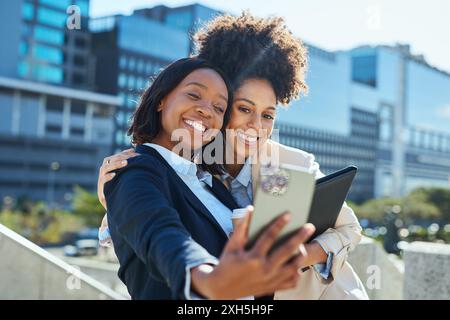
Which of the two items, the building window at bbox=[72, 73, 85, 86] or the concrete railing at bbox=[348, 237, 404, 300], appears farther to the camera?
the building window at bbox=[72, 73, 85, 86]

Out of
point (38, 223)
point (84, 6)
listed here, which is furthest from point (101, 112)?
point (38, 223)

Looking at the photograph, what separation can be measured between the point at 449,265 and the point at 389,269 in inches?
56.3

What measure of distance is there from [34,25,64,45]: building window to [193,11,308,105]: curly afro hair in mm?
61554

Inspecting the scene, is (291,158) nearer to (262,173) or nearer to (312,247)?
(312,247)

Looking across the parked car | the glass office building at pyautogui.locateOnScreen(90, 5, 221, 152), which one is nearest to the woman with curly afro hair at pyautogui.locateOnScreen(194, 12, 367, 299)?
the parked car

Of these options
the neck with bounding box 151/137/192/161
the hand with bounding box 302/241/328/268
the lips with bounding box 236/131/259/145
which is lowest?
the hand with bounding box 302/241/328/268

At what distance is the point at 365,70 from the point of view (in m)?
98.3

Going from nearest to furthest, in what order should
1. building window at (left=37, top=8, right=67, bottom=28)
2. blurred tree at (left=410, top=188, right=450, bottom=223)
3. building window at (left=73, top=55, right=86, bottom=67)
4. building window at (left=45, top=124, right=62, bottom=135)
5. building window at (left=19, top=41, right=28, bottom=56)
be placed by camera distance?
blurred tree at (left=410, top=188, right=450, bottom=223) → building window at (left=45, top=124, right=62, bottom=135) → building window at (left=19, top=41, right=28, bottom=56) → building window at (left=37, top=8, right=67, bottom=28) → building window at (left=73, top=55, right=86, bottom=67)

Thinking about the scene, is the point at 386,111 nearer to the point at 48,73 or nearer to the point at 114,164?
the point at 48,73

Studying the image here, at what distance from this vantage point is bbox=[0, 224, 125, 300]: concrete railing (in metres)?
4.27

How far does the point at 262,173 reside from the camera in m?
1.19

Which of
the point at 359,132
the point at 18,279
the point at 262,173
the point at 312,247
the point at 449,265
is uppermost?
the point at 359,132

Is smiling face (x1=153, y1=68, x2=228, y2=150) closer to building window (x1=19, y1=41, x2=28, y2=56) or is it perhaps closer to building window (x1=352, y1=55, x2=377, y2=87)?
building window (x1=19, y1=41, x2=28, y2=56)

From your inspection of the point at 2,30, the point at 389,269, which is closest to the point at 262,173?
the point at 389,269
